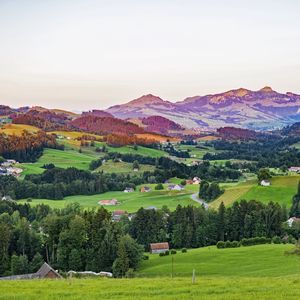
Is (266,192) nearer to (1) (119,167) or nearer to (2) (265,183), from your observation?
(2) (265,183)

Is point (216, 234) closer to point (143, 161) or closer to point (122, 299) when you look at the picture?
point (122, 299)

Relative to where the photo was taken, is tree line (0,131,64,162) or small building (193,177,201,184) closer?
small building (193,177,201,184)

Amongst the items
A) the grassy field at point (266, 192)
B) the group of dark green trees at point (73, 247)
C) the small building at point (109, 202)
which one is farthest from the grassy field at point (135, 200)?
the group of dark green trees at point (73, 247)

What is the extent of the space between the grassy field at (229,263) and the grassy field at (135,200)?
4527 centimetres

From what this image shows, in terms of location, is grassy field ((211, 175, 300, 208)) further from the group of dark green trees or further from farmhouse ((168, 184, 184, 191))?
the group of dark green trees

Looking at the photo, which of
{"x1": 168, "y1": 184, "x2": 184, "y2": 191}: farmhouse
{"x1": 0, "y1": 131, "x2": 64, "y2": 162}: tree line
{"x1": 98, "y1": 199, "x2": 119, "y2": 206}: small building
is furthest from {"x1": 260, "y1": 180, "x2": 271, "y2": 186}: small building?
{"x1": 0, "y1": 131, "x2": 64, "y2": 162}: tree line

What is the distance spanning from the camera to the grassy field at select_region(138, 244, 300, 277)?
4212cm

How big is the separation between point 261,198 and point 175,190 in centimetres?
3091

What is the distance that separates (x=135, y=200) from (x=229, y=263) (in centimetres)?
6659

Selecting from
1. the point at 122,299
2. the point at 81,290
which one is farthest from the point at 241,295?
the point at 81,290

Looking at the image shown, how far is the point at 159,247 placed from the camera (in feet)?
219

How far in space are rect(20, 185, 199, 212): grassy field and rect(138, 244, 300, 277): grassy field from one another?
45.3 meters

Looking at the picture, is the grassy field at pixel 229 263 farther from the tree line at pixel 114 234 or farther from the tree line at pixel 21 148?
the tree line at pixel 21 148

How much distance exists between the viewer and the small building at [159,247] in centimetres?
6606
